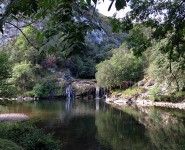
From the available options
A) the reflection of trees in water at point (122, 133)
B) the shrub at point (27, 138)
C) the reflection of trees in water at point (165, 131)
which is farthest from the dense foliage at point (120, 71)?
the shrub at point (27, 138)

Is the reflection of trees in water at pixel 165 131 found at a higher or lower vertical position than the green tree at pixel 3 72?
lower

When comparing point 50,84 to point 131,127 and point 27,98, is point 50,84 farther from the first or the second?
point 131,127

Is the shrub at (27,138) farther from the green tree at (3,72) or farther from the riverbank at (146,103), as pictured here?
the riverbank at (146,103)

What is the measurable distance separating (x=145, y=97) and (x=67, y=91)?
1819 cm

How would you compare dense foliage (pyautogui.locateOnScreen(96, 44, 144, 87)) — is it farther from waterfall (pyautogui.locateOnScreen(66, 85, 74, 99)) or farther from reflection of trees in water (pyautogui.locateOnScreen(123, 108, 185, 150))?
reflection of trees in water (pyautogui.locateOnScreen(123, 108, 185, 150))

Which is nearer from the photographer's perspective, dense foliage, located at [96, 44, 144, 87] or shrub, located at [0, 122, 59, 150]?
shrub, located at [0, 122, 59, 150]

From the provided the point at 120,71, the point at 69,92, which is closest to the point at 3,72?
the point at 120,71

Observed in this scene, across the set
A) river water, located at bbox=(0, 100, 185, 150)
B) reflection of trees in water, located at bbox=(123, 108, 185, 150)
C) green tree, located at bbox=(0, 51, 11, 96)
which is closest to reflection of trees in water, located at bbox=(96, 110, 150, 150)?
river water, located at bbox=(0, 100, 185, 150)

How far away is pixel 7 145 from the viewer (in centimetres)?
919

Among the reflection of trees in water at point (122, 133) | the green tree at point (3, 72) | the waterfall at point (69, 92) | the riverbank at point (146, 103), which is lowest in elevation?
the reflection of trees in water at point (122, 133)

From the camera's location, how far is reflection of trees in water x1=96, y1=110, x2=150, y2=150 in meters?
15.5

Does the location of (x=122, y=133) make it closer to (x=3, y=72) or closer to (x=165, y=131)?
(x=165, y=131)

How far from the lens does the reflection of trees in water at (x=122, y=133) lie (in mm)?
15523

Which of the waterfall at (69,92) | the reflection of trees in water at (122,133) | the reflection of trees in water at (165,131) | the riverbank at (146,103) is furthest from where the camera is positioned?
the waterfall at (69,92)
